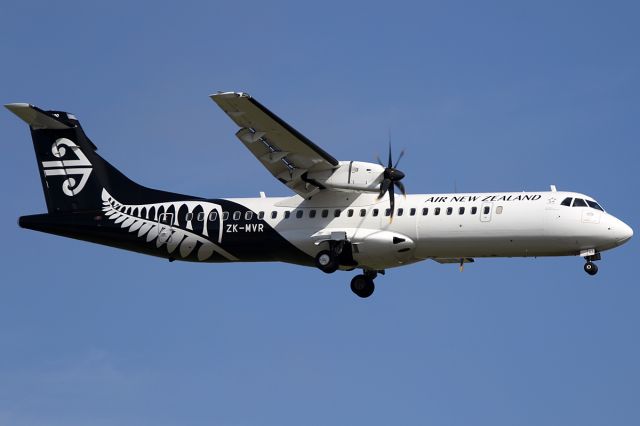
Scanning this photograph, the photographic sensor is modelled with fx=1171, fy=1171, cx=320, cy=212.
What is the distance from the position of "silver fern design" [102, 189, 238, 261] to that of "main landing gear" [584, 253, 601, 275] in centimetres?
1002

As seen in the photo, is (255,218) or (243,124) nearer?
(243,124)

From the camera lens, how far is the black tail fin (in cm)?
3562

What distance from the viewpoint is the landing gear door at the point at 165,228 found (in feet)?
113

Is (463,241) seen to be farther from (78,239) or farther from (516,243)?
(78,239)

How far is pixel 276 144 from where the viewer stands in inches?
1271

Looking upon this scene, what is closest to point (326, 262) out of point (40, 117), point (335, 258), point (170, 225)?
point (335, 258)

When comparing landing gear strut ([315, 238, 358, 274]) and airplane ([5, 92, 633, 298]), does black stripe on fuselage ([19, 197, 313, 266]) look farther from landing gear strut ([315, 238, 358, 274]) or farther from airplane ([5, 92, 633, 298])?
landing gear strut ([315, 238, 358, 274])

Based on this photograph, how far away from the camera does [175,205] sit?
34.9m

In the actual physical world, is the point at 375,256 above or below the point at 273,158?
below

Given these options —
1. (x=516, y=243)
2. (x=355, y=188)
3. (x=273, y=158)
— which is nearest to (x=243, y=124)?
(x=273, y=158)

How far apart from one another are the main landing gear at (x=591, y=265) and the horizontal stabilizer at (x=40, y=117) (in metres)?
16.2

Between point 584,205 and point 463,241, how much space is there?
335cm

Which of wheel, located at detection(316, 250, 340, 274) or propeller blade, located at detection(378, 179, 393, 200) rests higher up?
propeller blade, located at detection(378, 179, 393, 200)

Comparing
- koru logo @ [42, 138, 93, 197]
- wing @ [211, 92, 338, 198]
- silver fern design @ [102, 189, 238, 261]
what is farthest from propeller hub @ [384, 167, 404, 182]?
koru logo @ [42, 138, 93, 197]
